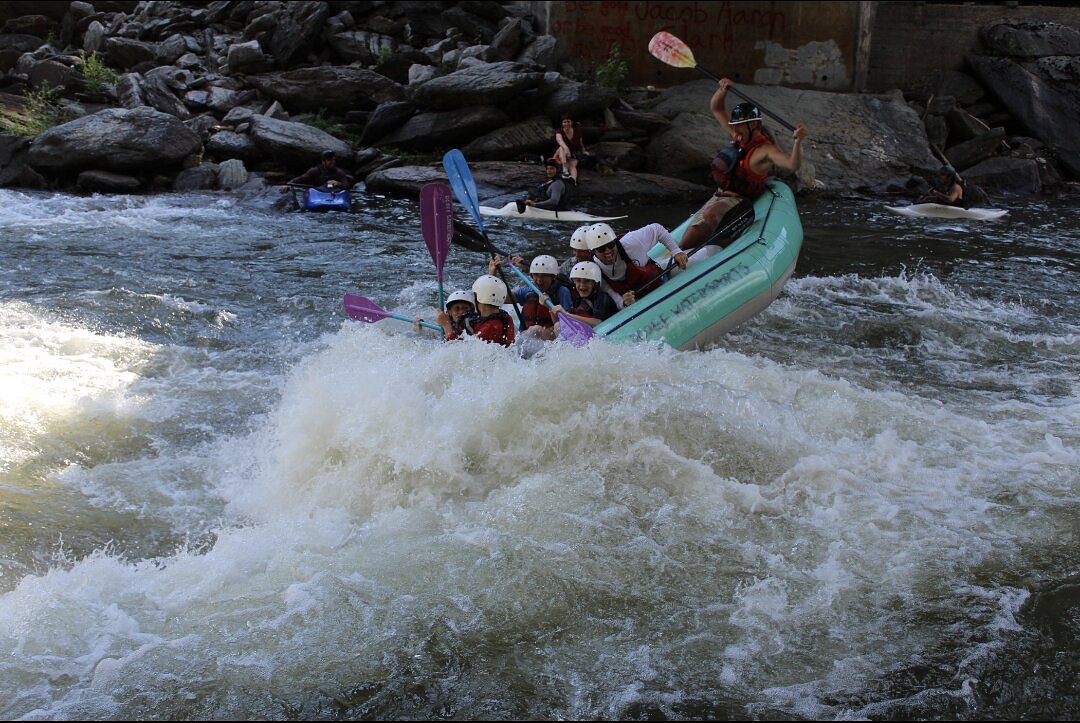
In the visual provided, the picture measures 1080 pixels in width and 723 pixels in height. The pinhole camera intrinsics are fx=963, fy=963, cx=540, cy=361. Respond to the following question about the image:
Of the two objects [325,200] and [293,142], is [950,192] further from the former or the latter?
[293,142]

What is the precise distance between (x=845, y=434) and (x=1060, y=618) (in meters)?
1.57

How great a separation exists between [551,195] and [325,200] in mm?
2655

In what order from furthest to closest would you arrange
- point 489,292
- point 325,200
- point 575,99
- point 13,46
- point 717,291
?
1. point 13,46
2. point 575,99
3. point 325,200
4. point 717,291
5. point 489,292

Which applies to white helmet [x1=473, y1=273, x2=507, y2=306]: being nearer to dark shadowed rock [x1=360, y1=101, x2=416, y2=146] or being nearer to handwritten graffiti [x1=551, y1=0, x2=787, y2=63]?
dark shadowed rock [x1=360, y1=101, x2=416, y2=146]

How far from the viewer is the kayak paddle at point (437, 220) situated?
6.40 meters

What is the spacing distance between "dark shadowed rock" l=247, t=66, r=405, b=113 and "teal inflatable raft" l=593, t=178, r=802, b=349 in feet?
28.9

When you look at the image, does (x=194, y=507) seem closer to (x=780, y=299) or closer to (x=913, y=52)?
(x=780, y=299)

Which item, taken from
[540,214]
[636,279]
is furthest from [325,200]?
[636,279]

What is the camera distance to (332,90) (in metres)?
14.1

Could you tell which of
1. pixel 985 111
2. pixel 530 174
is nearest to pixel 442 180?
pixel 530 174

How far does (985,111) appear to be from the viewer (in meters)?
15.3

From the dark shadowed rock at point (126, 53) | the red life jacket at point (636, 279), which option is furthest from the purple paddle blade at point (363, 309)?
the dark shadowed rock at point (126, 53)

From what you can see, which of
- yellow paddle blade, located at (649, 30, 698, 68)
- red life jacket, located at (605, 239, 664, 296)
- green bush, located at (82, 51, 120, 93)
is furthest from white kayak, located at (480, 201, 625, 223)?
green bush, located at (82, 51, 120, 93)

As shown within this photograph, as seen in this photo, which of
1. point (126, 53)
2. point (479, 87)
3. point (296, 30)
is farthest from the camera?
point (126, 53)
